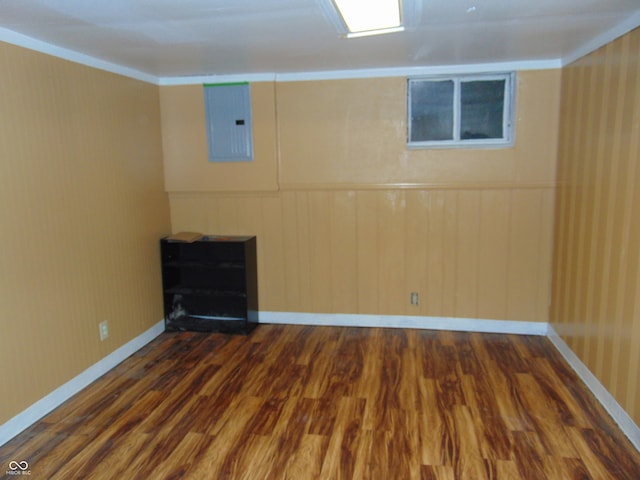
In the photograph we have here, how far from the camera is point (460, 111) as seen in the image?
3814 mm

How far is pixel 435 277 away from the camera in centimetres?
402

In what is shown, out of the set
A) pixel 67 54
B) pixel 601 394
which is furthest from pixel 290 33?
pixel 601 394

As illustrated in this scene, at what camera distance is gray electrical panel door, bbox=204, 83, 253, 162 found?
4008 millimetres

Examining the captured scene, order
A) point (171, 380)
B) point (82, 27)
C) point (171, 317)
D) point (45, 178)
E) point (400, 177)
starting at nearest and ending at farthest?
point (82, 27) < point (45, 178) < point (171, 380) < point (400, 177) < point (171, 317)

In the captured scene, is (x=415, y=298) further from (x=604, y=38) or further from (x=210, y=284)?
(x=604, y=38)

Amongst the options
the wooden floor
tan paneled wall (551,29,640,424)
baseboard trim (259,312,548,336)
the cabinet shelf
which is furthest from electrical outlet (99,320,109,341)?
tan paneled wall (551,29,640,424)

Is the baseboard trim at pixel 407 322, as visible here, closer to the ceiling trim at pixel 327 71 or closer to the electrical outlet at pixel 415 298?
the electrical outlet at pixel 415 298

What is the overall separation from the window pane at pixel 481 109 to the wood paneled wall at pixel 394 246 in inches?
19.6

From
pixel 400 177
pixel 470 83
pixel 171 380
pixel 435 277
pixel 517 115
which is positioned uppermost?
pixel 470 83

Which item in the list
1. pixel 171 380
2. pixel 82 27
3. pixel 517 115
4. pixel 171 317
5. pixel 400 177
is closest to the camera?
pixel 82 27

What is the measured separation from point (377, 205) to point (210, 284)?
5.59ft

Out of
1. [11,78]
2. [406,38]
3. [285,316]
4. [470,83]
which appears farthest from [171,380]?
[470,83]

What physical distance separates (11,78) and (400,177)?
2.78 m

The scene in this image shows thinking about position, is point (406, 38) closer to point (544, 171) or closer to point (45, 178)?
point (544, 171)
